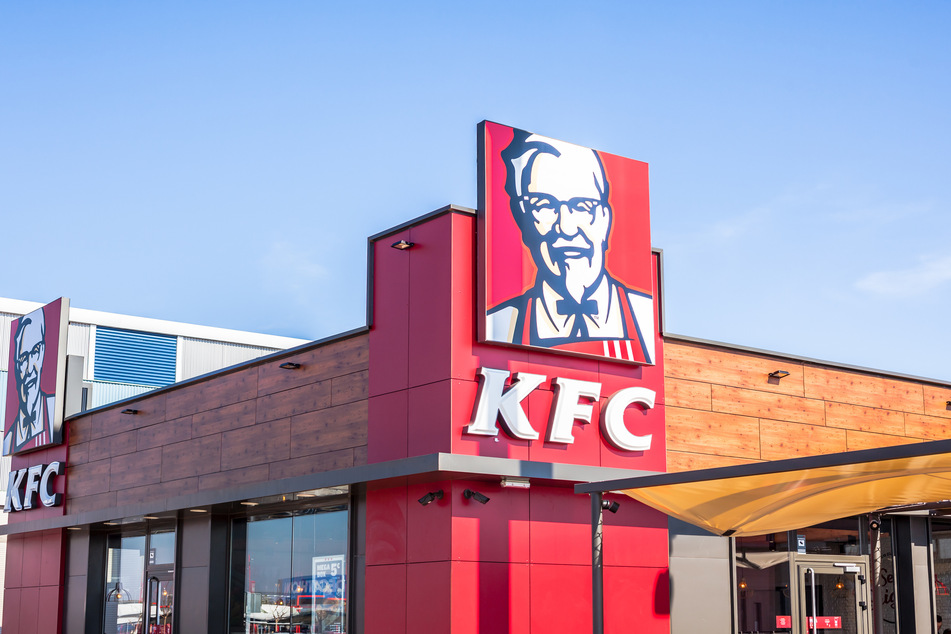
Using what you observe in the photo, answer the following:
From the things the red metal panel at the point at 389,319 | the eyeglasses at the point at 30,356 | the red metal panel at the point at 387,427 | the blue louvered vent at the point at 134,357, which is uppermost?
the blue louvered vent at the point at 134,357

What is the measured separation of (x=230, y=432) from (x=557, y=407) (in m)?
6.08

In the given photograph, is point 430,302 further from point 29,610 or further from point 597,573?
point 29,610

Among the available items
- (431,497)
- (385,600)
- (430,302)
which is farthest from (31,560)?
(430,302)

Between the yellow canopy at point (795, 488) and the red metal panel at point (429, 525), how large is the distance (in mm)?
2059

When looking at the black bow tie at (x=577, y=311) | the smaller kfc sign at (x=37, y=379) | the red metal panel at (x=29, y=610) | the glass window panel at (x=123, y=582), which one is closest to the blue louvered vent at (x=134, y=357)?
the smaller kfc sign at (x=37, y=379)

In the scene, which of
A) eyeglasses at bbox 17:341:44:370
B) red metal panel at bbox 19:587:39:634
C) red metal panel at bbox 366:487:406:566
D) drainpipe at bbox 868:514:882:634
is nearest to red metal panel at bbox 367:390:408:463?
red metal panel at bbox 366:487:406:566

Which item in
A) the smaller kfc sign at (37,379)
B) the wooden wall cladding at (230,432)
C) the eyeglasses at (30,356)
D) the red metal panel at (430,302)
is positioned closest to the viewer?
the red metal panel at (430,302)

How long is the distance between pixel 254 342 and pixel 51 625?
61.4 ft

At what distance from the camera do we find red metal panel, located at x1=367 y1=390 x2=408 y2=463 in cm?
1416

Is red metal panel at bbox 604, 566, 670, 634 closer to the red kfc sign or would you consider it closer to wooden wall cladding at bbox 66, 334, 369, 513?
the red kfc sign

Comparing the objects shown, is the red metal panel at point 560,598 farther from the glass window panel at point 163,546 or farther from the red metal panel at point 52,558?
the red metal panel at point 52,558

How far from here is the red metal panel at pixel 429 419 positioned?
13.4m

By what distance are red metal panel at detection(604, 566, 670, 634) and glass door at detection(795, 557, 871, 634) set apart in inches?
97.5

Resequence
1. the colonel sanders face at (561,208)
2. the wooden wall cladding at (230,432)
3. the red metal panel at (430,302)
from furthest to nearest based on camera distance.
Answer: the wooden wall cladding at (230,432) → the colonel sanders face at (561,208) → the red metal panel at (430,302)
